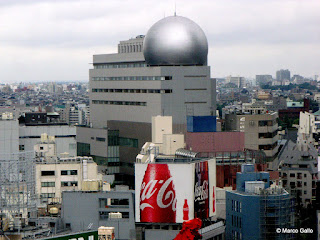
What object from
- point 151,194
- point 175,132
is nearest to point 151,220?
point 151,194

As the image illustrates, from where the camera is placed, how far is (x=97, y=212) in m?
60.8

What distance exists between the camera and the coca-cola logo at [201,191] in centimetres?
6175

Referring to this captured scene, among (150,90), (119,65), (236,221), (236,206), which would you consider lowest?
(236,221)

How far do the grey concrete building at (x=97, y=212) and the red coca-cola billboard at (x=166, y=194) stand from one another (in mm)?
906

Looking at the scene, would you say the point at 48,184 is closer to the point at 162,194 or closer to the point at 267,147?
the point at 162,194

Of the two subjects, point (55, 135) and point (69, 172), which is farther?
point (55, 135)

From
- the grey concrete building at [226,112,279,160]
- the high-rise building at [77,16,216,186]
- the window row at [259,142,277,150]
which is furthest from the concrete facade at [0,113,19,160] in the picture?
the window row at [259,142,277,150]

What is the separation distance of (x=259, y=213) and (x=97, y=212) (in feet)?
30.6

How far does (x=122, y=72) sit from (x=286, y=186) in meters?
21.0

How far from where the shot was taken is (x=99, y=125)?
348 ft

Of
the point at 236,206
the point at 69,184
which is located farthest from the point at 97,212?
the point at 69,184

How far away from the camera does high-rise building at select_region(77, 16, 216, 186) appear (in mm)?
91812

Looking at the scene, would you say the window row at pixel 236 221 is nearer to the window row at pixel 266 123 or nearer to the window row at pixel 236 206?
the window row at pixel 236 206

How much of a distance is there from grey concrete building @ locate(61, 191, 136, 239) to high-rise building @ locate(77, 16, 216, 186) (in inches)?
1155
